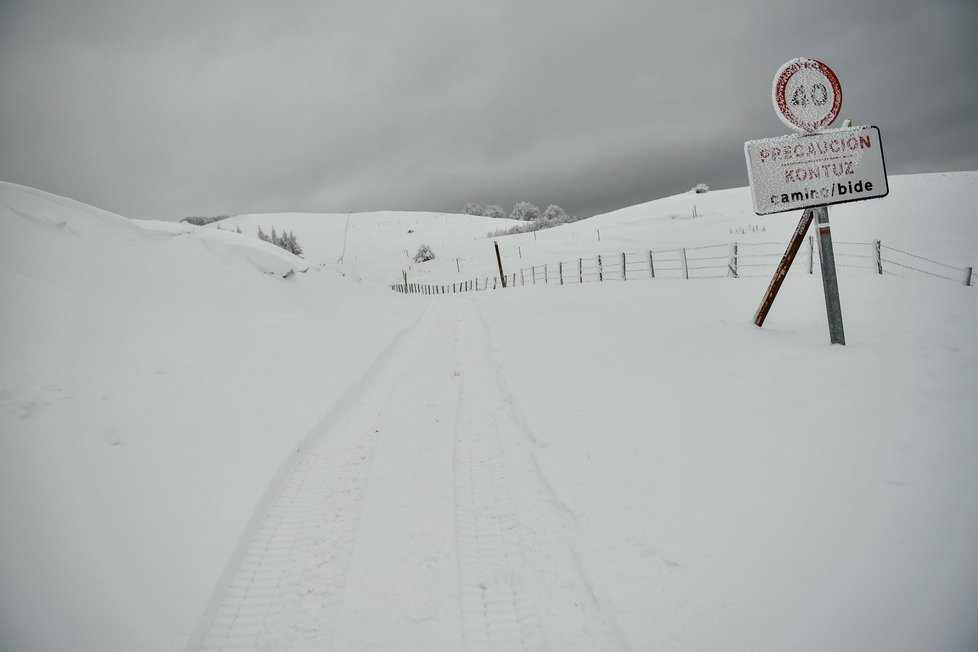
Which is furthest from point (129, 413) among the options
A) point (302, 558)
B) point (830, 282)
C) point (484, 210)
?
point (484, 210)

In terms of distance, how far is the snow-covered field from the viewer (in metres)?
2.68

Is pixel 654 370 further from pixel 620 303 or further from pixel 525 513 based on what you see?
pixel 620 303

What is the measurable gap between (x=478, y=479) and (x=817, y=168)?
5.88 metres

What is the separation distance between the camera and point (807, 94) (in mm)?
5688

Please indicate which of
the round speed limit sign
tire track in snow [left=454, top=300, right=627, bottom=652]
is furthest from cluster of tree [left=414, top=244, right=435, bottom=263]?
tire track in snow [left=454, top=300, right=627, bottom=652]

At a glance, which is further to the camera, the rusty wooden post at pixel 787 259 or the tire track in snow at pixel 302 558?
the rusty wooden post at pixel 787 259

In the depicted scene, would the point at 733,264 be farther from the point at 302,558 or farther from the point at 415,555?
the point at 302,558

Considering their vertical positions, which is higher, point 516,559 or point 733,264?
point 733,264

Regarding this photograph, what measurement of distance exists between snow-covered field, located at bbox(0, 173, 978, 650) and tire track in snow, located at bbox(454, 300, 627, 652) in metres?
0.02

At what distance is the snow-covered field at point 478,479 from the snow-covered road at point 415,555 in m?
0.02

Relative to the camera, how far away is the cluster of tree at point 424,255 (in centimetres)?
6200

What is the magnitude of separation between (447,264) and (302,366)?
155ft

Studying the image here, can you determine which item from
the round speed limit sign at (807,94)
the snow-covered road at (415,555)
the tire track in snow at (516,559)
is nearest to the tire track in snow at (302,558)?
the snow-covered road at (415,555)

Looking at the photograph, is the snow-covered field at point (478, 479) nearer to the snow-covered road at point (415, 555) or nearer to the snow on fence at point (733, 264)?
the snow-covered road at point (415, 555)
